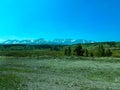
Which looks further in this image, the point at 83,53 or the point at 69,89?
the point at 83,53

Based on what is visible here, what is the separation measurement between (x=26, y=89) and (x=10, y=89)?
1.28 metres

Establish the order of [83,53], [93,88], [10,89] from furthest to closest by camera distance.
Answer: [83,53], [93,88], [10,89]

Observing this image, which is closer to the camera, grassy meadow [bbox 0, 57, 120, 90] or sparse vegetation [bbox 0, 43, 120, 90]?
grassy meadow [bbox 0, 57, 120, 90]

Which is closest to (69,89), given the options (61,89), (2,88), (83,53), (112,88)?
(61,89)

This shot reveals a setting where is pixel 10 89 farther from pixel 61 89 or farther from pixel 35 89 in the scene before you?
pixel 61 89

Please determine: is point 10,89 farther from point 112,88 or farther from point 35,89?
point 112,88

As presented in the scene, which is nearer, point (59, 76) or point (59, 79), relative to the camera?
point (59, 79)

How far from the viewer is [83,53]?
411 ft

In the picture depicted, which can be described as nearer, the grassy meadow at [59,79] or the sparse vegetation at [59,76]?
the grassy meadow at [59,79]

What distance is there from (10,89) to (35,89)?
80.2 inches

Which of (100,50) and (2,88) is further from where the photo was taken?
(100,50)

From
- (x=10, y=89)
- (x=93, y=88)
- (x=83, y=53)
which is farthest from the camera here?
(x=83, y=53)

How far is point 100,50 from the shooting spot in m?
128

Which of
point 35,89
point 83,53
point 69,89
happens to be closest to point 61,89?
point 69,89
